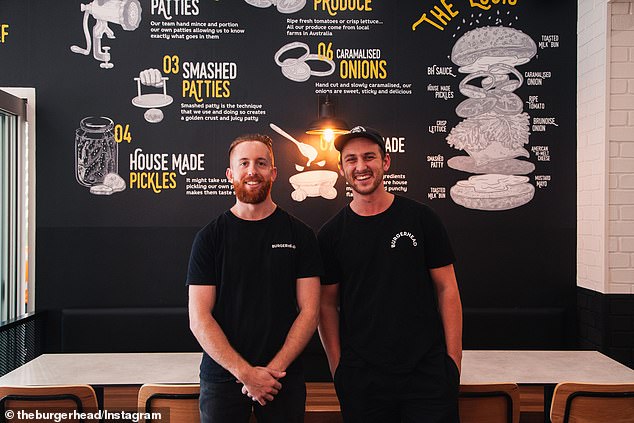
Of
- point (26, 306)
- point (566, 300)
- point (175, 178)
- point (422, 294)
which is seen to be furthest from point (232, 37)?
point (566, 300)

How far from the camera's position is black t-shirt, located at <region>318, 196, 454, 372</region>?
7.66 ft

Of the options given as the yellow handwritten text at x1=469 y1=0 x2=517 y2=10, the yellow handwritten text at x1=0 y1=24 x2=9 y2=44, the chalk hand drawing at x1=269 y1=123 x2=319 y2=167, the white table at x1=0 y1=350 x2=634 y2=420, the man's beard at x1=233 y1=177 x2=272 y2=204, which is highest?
the yellow handwritten text at x1=469 y1=0 x2=517 y2=10

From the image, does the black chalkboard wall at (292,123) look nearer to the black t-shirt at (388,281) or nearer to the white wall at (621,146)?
the white wall at (621,146)

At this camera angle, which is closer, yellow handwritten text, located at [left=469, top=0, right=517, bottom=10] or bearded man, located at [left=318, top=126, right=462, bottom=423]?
bearded man, located at [left=318, top=126, right=462, bottom=423]

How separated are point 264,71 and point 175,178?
107cm

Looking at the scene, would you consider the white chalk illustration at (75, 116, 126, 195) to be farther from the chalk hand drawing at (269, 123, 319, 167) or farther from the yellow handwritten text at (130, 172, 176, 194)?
the chalk hand drawing at (269, 123, 319, 167)

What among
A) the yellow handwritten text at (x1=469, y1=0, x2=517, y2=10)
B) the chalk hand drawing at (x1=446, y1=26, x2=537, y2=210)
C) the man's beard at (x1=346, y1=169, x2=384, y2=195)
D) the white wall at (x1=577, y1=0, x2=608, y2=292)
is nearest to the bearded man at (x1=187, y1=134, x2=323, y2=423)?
the man's beard at (x1=346, y1=169, x2=384, y2=195)

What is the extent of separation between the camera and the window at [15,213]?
14.1ft

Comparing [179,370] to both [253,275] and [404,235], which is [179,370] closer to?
[253,275]

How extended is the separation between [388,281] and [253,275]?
55 cm

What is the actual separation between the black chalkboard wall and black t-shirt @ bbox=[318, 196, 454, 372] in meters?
2.07

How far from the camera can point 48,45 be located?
451 centimetres

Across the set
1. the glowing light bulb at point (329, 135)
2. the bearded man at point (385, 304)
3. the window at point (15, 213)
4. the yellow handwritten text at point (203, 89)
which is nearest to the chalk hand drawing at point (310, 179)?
the glowing light bulb at point (329, 135)

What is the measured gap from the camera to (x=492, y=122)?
4543mm
